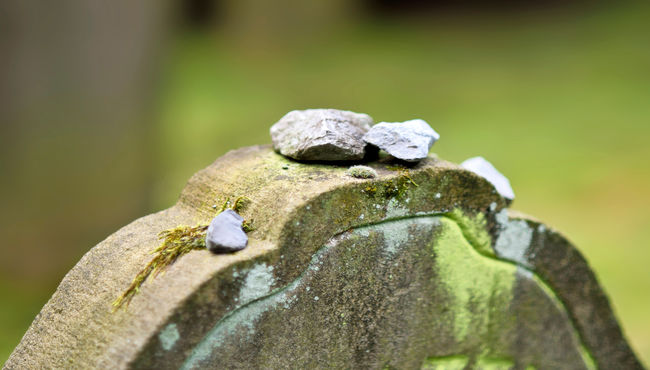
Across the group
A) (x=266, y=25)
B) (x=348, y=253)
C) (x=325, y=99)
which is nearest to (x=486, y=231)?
(x=348, y=253)

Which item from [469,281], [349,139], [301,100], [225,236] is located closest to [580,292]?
[469,281]

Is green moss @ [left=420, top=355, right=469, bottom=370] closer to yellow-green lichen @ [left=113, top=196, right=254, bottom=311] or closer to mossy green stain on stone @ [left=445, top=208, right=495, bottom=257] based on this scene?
mossy green stain on stone @ [left=445, top=208, right=495, bottom=257]

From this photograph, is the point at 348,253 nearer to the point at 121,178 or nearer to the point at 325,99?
the point at 121,178

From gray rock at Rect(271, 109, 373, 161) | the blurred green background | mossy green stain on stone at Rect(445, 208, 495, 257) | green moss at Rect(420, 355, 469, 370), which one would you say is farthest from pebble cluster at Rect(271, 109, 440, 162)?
the blurred green background

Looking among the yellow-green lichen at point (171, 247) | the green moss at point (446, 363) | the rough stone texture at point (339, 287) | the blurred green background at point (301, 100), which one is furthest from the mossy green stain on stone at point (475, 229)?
the blurred green background at point (301, 100)

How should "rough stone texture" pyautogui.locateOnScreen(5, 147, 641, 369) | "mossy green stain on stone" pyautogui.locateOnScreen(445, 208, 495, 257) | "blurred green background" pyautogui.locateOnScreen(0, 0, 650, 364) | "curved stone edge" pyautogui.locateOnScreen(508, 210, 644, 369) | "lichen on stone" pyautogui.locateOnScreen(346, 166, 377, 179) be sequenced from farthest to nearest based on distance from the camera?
"blurred green background" pyautogui.locateOnScreen(0, 0, 650, 364) < "curved stone edge" pyautogui.locateOnScreen(508, 210, 644, 369) < "mossy green stain on stone" pyautogui.locateOnScreen(445, 208, 495, 257) < "lichen on stone" pyautogui.locateOnScreen(346, 166, 377, 179) < "rough stone texture" pyautogui.locateOnScreen(5, 147, 641, 369)

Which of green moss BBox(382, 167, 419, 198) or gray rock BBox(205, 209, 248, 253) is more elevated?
green moss BBox(382, 167, 419, 198)

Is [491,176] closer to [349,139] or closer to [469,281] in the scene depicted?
[469,281]
